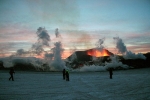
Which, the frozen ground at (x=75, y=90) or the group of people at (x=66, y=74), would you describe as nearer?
the frozen ground at (x=75, y=90)

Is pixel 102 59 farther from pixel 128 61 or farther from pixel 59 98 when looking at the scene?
pixel 59 98

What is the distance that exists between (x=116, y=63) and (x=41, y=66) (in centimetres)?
8355

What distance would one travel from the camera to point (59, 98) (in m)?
11.1

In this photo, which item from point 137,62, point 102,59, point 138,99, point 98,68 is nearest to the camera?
point 138,99

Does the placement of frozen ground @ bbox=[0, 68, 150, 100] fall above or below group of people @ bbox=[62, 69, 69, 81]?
below

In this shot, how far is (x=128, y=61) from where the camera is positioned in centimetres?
17888

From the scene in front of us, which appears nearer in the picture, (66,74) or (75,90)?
(75,90)

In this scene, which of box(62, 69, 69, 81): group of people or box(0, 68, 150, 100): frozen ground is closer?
box(0, 68, 150, 100): frozen ground

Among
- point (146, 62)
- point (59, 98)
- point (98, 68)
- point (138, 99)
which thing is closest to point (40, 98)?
point (59, 98)

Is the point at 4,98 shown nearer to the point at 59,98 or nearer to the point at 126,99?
the point at 59,98

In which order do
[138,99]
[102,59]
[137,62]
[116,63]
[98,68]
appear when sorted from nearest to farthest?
[138,99], [98,68], [116,63], [137,62], [102,59]

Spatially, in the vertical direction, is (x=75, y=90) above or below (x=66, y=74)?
below

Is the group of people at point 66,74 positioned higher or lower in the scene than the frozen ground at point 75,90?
higher

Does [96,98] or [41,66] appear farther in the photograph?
[41,66]
